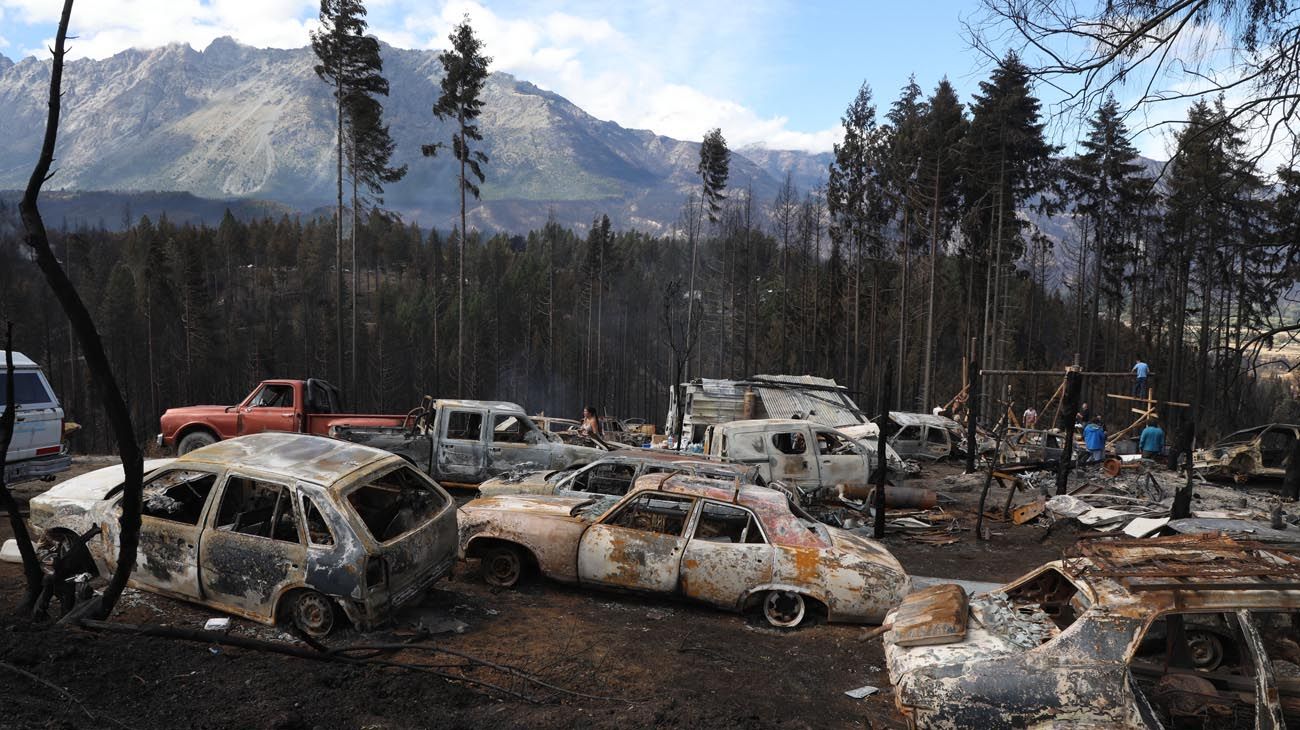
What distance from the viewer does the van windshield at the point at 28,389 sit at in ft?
33.2

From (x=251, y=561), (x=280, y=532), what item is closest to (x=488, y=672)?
(x=251, y=561)

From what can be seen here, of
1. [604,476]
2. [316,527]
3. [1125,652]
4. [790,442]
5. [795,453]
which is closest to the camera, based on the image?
[1125,652]

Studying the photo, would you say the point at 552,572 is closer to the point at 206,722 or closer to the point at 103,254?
the point at 206,722

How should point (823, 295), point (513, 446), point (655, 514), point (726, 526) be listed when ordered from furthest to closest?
point (823, 295) → point (513, 446) → point (655, 514) → point (726, 526)

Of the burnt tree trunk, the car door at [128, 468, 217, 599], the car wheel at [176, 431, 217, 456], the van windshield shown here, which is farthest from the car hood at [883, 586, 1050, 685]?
the car wheel at [176, 431, 217, 456]

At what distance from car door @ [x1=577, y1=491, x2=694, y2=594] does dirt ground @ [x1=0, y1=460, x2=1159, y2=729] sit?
329 millimetres

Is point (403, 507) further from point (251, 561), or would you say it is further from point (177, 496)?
point (177, 496)

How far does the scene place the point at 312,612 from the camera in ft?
19.6

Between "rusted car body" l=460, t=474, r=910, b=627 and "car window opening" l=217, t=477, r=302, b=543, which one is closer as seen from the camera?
"car window opening" l=217, t=477, r=302, b=543

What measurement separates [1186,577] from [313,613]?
6.21 meters

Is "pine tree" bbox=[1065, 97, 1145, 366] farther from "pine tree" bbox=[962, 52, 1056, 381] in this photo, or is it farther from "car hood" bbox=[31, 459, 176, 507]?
"car hood" bbox=[31, 459, 176, 507]

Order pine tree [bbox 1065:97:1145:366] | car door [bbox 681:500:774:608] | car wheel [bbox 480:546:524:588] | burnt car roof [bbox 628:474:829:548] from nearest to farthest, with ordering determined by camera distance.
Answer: car door [bbox 681:500:774:608] < burnt car roof [bbox 628:474:829:548] < car wheel [bbox 480:546:524:588] < pine tree [bbox 1065:97:1145:366]

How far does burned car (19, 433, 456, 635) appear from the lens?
19.2 ft

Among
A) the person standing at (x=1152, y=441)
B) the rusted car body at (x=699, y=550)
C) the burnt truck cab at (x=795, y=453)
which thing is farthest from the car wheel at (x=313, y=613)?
the person standing at (x=1152, y=441)
